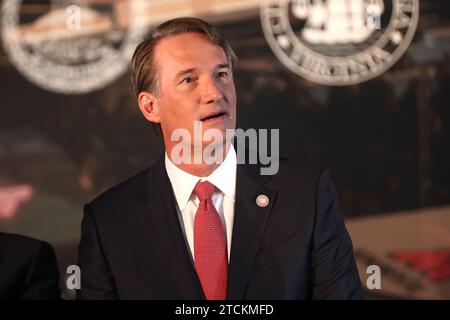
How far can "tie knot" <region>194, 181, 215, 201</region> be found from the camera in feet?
5.47

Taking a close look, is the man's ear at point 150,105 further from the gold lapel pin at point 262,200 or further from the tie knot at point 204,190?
the gold lapel pin at point 262,200

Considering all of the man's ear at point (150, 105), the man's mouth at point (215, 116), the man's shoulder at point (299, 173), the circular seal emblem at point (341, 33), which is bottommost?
the man's shoulder at point (299, 173)

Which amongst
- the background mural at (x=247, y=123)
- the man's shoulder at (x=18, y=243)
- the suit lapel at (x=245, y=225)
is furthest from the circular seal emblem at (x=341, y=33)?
the man's shoulder at (x=18, y=243)

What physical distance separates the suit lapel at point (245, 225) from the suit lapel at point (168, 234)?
0.08 metres

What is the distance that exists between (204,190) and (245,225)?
12 cm

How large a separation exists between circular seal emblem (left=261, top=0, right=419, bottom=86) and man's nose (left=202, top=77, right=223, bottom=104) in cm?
162

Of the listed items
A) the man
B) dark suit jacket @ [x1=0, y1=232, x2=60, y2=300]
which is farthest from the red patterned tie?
dark suit jacket @ [x1=0, y1=232, x2=60, y2=300]

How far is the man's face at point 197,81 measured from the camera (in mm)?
1617

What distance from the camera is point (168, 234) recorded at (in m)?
1.62

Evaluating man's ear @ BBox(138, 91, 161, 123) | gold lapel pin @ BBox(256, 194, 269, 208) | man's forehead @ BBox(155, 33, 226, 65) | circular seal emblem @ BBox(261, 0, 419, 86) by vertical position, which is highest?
circular seal emblem @ BBox(261, 0, 419, 86)

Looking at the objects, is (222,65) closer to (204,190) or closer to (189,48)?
(189,48)

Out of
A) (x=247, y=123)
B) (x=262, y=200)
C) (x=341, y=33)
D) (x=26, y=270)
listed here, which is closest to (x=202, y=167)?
(x=262, y=200)

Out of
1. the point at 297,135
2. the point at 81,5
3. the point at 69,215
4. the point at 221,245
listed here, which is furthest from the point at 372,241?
the point at 221,245

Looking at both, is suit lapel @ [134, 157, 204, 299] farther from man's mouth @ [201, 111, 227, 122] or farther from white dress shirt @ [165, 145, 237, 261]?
Result: man's mouth @ [201, 111, 227, 122]
